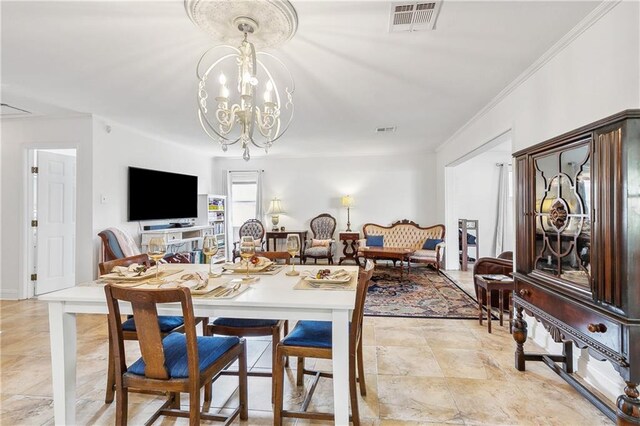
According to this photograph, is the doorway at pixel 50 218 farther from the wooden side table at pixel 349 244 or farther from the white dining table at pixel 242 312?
the wooden side table at pixel 349 244

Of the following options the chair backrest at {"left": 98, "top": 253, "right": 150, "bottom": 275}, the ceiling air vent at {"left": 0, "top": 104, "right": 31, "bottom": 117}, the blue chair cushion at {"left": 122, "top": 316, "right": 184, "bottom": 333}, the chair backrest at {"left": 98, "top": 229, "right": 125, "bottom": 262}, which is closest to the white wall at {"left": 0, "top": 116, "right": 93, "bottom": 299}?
the ceiling air vent at {"left": 0, "top": 104, "right": 31, "bottom": 117}

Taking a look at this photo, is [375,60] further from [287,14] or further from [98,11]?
[98,11]

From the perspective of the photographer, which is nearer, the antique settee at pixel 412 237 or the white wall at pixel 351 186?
the antique settee at pixel 412 237

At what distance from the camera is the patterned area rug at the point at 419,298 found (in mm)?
3680

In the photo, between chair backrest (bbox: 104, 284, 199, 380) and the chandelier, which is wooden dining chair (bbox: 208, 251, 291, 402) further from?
the chandelier

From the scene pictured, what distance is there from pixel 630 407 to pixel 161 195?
19.0 feet

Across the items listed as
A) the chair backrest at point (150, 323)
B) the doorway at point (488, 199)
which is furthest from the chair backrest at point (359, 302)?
the doorway at point (488, 199)

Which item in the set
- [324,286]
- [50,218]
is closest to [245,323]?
[324,286]

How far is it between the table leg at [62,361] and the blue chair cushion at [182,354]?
455 millimetres

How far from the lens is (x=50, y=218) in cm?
450

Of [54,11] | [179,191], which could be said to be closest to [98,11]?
[54,11]

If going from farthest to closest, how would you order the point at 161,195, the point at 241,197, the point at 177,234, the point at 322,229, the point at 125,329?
the point at 241,197, the point at 322,229, the point at 177,234, the point at 161,195, the point at 125,329

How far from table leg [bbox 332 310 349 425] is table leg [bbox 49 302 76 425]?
1.43 m

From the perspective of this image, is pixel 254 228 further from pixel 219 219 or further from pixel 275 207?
pixel 219 219
